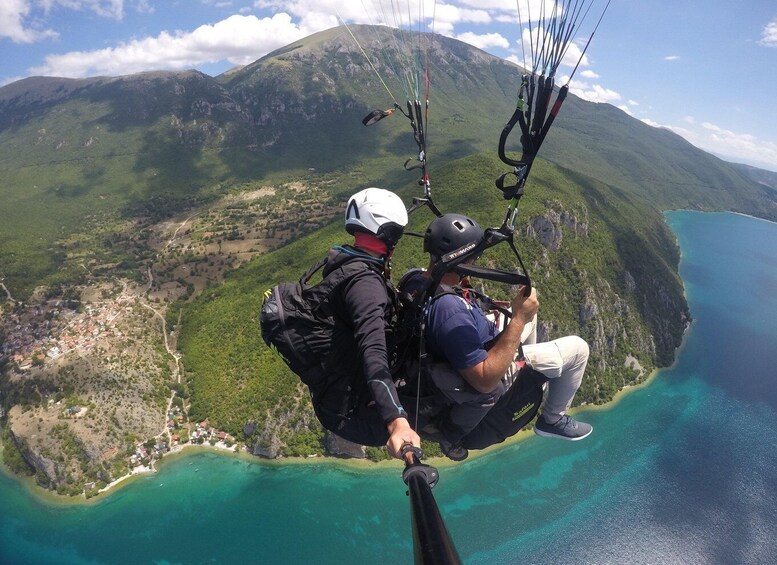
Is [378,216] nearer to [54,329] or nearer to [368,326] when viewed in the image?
[368,326]

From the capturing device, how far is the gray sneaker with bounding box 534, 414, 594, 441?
18.0 ft

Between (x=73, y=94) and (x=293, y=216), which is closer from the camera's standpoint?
(x=293, y=216)

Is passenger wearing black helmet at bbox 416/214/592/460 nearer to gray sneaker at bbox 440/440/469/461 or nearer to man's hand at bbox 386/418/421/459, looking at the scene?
gray sneaker at bbox 440/440/469/461

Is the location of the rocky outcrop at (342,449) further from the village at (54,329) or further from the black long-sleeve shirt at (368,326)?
the black long-sleeve shirt at (368,326)

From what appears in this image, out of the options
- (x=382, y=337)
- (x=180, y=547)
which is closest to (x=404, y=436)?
(x=382, y=337)

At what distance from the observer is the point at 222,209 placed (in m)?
117

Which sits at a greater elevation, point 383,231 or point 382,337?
point 383,231

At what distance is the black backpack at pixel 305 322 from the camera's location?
3809 mm

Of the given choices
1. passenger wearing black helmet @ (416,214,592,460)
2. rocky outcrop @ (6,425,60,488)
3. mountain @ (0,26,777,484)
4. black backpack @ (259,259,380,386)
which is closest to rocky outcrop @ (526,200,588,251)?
mountain @ (0,26,777,484)

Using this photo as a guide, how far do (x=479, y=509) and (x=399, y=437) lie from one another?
47.2 m

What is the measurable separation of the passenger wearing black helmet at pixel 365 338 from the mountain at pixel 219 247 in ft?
82.0

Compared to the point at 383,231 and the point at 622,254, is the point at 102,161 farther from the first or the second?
the point at 383,231

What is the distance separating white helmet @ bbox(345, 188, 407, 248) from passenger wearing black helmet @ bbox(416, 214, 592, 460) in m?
0.43

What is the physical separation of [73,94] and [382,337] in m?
251
